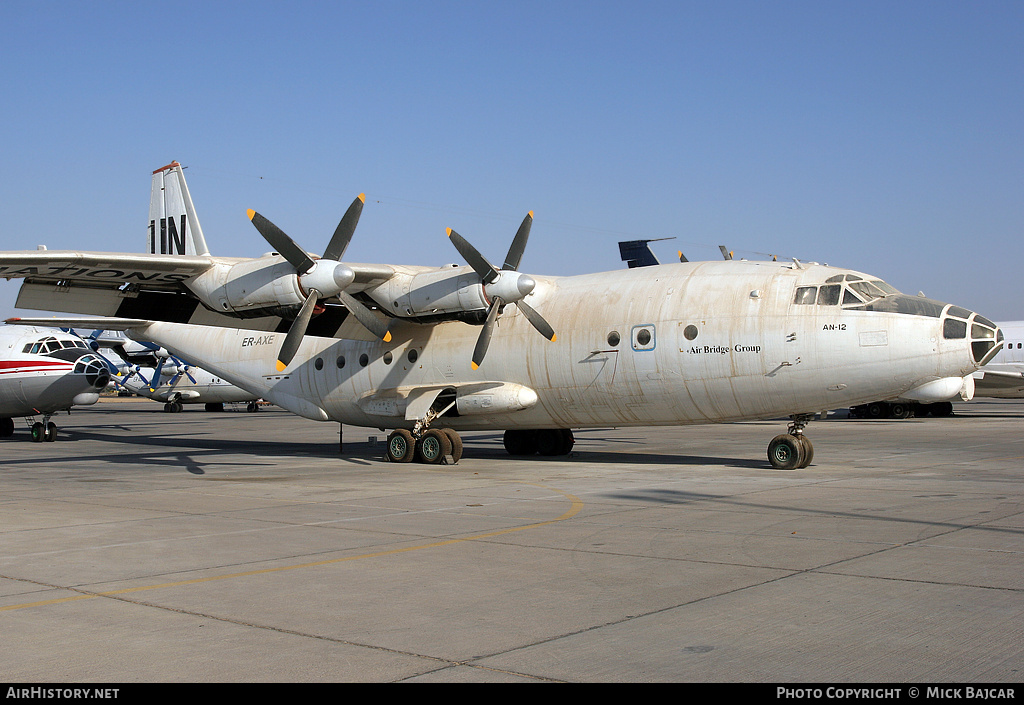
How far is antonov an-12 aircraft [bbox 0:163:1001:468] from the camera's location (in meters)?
15.9

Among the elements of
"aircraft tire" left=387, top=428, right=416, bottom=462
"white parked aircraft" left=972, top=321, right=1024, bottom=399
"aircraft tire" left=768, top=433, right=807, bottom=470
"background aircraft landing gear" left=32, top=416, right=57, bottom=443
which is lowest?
"background aircraft landing gear" left=32, top=416, right=57, bottom=443

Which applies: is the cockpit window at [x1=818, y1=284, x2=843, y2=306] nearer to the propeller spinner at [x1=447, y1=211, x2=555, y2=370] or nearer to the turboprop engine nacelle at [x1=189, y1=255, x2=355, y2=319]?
the propeller spinner at [x1=447, y1=211, x2=555, y2=370]

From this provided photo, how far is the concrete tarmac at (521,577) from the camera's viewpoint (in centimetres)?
531

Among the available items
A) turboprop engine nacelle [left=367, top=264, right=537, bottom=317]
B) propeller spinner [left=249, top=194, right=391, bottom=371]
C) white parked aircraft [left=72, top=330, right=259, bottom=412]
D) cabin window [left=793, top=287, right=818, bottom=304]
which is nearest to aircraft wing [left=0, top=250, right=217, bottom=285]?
propeller spinner [left=249, top=194, right=391, bottom=371]

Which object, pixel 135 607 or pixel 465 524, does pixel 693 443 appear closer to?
pixel 465 524

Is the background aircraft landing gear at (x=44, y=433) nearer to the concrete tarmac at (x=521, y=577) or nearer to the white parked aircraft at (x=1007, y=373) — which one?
the concrete tarmac at (x=521, y=577)

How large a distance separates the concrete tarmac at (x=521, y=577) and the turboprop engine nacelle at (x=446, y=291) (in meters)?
3.79

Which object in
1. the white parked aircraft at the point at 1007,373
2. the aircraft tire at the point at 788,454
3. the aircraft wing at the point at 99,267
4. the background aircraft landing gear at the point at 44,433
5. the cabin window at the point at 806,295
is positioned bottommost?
the background aircraft landing gear at the point at 44,433

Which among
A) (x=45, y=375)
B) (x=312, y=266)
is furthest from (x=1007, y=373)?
(x=45, y=375)

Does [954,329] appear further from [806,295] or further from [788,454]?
[788,454]

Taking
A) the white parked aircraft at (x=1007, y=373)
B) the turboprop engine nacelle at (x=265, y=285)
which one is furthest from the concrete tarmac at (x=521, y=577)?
the white parked aircraft at (x=1007, y=373)

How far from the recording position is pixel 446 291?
60.5 ft

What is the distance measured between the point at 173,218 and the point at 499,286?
1215cm

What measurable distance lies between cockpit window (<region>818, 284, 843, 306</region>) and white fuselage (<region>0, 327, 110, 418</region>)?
23696mm
